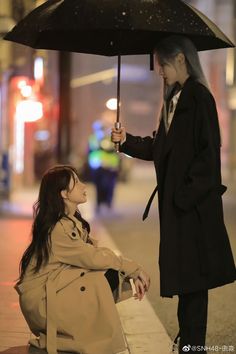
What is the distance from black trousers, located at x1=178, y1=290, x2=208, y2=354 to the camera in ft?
13.2

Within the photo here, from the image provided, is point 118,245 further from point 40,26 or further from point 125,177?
point 125,177

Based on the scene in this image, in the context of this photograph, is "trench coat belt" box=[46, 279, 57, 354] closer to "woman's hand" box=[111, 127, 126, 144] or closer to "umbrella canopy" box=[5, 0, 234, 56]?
"woman's hand" box=[111, 127, 126, 144]

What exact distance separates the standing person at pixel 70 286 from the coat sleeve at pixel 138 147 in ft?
1.88

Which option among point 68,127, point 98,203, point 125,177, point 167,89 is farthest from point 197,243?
point 125,177

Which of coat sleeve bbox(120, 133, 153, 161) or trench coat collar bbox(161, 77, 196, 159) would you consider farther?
coat sleeve bbox(120, 133, 153, 161)

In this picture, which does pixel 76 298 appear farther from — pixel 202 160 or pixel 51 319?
Answer: pixel 202 160

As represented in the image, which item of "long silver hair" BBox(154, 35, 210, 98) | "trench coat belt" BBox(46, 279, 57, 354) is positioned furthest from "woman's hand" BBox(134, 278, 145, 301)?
"long silver hair" BBox(154, 35, 210, 98)

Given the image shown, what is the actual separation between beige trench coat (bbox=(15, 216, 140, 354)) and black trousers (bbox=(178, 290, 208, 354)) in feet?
1.65

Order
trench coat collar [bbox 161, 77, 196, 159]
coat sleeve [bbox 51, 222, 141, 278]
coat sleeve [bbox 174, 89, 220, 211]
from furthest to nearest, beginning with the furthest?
coat sleeve [bbox 51, 222, 141, 278] → trench coat collar [bbox 161, 77, 196, 159] → coat sleeve [bbox 174, 89, 220, 211]

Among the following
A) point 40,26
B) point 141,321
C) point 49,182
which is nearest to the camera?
point 40,26

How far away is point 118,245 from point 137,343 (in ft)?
16.0

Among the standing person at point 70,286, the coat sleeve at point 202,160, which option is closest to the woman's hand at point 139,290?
the standing person at point 70,286

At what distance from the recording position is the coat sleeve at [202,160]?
383cm

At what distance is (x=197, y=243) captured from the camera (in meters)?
3.96
